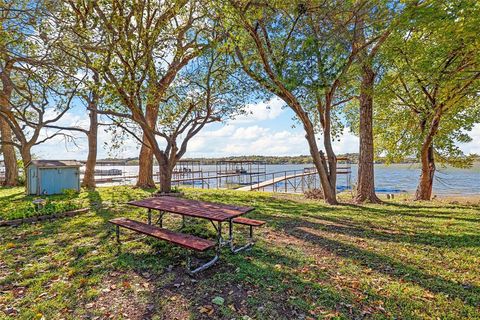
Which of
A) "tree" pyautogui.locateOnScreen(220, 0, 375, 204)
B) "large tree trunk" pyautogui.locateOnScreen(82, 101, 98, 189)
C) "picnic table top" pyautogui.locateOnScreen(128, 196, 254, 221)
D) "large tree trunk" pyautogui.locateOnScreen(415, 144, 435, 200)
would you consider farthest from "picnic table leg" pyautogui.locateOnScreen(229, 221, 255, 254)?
"large tree trunk" pyautogui.locateOnScreen(415, 144, 435, 200)

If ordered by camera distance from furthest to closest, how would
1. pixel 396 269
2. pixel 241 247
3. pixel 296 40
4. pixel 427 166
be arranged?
pixel 427 166 → pixel 296 40 → pixel 241 247 → pixel 396 269

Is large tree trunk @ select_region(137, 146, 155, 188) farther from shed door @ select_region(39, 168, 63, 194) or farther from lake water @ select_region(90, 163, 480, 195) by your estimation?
lake water @ select_region(90, 163, 480, 195)

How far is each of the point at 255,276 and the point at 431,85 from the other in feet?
29.4

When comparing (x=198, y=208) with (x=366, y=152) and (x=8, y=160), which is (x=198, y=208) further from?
(x=8, y=160)

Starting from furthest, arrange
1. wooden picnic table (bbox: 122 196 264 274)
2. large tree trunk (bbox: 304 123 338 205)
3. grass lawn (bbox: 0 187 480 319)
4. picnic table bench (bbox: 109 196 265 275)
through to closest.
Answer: large tree trunk (bbox: 304 123 338 205)
wooden picnic table (bbox: 122 196 264 274)
picnic table bench (bbox: 109 196 265 275)
grass lawn (bbox: 0 187 480 319)

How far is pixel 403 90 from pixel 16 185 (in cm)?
1710

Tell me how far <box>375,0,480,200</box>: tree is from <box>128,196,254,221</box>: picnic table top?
4727 mm

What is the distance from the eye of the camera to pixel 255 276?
2979 mm

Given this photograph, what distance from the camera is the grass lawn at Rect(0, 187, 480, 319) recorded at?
7.89 ft

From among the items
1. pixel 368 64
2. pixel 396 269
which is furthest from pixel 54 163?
pixel 368 64

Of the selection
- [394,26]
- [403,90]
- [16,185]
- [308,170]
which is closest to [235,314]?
[394,26]

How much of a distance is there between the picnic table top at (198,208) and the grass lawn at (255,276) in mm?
553

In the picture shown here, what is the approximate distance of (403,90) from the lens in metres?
10.5

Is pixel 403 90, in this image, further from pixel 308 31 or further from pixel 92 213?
pixel 92 213
